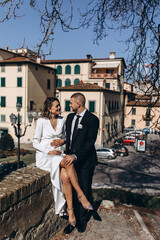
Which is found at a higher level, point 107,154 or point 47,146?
point 47,146

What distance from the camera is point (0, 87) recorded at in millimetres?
30469

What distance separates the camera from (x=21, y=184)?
10.7 feet

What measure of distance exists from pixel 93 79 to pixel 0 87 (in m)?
13.7

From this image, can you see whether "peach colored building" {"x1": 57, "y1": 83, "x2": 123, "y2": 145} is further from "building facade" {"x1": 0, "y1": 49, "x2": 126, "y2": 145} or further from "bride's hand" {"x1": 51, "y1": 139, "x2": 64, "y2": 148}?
"bride's hand" {"x1": 51, "y1": 139, "x2": 64, "y2": 148}

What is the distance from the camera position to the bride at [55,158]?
339cm

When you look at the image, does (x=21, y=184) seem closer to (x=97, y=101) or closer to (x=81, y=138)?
(x=81, y=138)

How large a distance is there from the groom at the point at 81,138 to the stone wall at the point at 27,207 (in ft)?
2.19

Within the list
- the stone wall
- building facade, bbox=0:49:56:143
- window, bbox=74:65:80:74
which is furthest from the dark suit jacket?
window, bbox=74:65:80:74

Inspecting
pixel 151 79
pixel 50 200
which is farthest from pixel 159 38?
pixel 50 200

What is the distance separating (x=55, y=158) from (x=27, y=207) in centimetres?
83

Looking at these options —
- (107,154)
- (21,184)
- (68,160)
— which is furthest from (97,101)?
(21,184)

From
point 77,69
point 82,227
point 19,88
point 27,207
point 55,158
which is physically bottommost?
point 82,227

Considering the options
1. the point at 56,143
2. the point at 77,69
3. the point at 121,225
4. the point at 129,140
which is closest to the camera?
the point at 56,143

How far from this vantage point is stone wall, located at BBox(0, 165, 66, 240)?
2.87 metres
